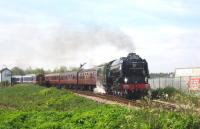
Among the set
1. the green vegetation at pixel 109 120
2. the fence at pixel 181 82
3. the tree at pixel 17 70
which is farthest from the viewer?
the tree at pixel 17 70

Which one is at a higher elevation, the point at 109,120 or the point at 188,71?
the point at 188,71

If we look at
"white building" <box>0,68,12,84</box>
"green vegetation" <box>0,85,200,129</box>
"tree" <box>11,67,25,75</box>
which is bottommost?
"green vegetation" <box>0,85,200,129</box>

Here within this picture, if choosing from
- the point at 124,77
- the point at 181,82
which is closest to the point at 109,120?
the point at 124,77

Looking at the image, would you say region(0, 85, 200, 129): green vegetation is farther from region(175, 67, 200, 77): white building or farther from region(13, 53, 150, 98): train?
region(175, 67, 200, 77): white building

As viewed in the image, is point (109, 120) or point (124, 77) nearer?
point (109, 120)

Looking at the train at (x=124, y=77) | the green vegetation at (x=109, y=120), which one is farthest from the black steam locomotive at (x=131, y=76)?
the green vegetation at (x=109, y=120)

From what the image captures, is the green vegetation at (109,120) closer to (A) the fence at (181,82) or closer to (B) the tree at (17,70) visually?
(A) the fence at (181,82)

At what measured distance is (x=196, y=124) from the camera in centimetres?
1548

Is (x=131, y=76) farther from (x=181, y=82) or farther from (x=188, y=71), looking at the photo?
(x=188, y=71)

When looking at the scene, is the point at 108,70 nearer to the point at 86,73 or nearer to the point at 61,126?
the point at 86,73

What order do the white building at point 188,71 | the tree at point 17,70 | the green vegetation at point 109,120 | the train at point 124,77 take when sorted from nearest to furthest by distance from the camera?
the green vegetation at point 109,120
the train at point 124,77
the white building at point 188,71
the tree at point 17,70

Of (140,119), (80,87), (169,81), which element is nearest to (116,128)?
(140,119)

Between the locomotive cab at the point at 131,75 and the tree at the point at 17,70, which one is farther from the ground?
the tree at the point at 17,70

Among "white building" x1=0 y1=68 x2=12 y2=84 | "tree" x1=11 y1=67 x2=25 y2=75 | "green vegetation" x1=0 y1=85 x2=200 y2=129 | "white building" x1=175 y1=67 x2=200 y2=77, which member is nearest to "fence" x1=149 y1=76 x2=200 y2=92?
"white building" x1=175 y1=67 x2=200 y2=77
